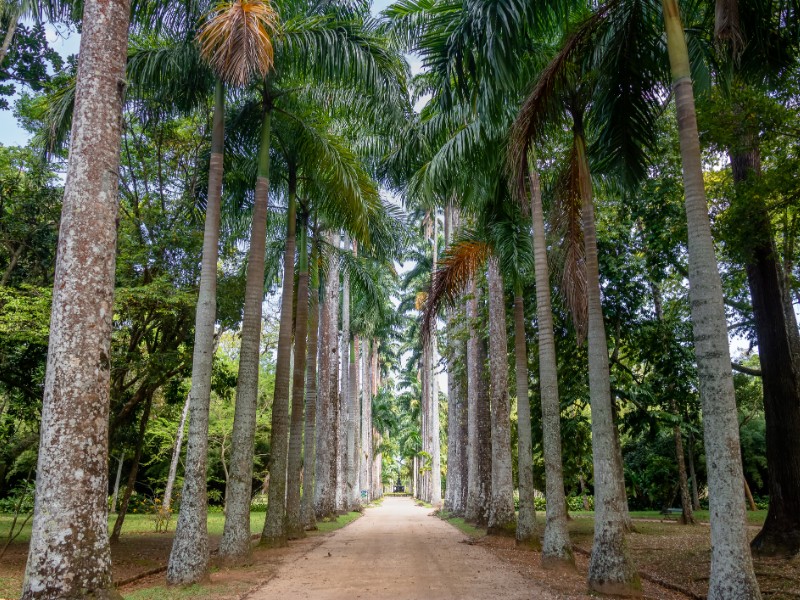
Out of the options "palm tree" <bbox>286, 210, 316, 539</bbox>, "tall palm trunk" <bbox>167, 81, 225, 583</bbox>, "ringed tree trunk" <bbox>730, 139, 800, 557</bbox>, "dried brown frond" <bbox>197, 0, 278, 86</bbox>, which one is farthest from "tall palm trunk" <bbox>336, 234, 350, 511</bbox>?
"dried brown frond" <bbox>197, 0, 278, 86</bbox>

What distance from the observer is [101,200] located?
21.6ft

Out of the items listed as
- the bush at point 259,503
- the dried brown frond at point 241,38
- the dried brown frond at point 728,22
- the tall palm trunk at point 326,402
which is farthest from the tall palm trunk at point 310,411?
the bush at point 259,503

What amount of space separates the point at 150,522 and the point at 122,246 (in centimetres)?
1681

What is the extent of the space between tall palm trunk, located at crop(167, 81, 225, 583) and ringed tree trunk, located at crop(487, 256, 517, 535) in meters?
6.86

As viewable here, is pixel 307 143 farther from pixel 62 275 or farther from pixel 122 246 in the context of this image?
pixel 62 275

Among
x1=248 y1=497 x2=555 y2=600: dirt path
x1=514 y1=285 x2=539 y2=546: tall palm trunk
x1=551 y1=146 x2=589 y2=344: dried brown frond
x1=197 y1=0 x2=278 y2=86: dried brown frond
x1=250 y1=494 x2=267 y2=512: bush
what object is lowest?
x1=250 y1=494 x2=267 y2=512: bush

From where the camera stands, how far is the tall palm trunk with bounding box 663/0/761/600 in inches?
217

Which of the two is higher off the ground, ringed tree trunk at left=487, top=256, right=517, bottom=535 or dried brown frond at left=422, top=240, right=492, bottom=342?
dried brown frond at left=422, top=240, right=492, bottom=342

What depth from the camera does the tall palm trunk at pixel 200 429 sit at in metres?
8.90

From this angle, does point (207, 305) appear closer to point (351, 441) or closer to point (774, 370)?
point (774, 370)

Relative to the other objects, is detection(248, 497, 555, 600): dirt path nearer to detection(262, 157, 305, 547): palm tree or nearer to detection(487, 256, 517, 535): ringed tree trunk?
detection(262, 157, 305, 547): palm tree

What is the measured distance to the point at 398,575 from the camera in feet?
31.6

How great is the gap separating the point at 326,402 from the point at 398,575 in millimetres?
13618

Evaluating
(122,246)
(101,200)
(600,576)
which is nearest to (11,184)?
(122,246)
